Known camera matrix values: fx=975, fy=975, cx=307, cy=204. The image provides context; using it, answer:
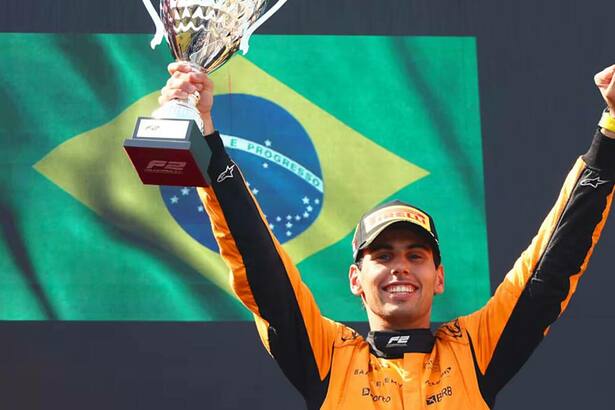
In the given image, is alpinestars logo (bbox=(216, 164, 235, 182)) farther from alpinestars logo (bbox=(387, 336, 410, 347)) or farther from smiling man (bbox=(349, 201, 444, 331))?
alpinestars logo (bbox=(387, 336, 410, 347))

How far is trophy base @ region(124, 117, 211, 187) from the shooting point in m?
1.53

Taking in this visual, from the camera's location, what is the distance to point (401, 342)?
5.30 ft

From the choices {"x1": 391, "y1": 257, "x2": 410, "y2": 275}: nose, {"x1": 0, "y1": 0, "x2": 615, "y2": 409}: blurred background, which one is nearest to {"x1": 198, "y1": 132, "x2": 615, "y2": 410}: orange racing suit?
{"x1": 391, "y1": 257, "x2": 410, "y2": 275}: nose

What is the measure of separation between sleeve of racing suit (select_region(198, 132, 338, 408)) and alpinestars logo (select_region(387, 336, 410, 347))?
0.11 m

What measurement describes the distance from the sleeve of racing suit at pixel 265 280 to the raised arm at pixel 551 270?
0.27m

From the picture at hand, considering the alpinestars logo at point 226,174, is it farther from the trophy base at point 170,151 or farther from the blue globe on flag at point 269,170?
the blue globe on flag at point 269,170

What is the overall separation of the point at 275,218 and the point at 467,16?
0.83 metres

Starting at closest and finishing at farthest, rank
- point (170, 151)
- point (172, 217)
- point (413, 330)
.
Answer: point (170, 151)
point (413, 330)
point (172, 217)

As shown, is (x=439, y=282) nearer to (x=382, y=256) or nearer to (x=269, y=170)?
(x=382, y=256)

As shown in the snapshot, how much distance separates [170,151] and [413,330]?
501 millimetres

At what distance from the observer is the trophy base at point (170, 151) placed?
1531 millimetres

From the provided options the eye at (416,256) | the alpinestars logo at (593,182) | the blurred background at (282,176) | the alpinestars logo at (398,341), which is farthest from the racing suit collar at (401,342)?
the blurred background at (282,176)

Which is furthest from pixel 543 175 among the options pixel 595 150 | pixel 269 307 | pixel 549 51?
pixel 269 307

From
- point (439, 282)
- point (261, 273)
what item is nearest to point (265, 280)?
point (261, 273)
